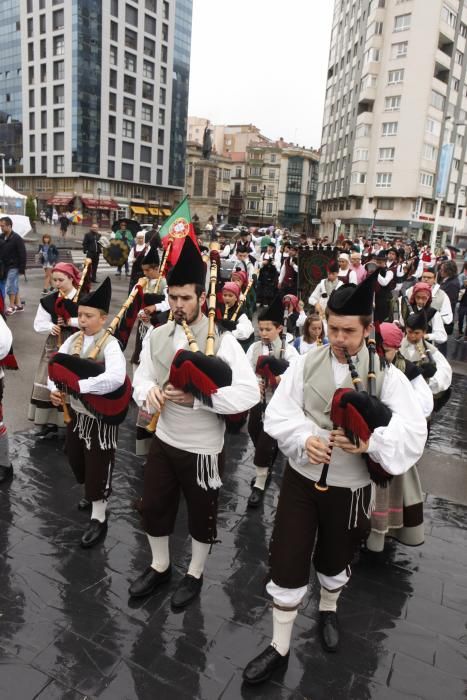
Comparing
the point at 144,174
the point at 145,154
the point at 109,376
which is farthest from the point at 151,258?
the point at 145,154

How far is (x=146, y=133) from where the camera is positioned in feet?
196

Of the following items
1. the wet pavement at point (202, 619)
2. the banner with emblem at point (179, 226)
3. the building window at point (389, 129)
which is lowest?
the wet pavement at point (202, 619)

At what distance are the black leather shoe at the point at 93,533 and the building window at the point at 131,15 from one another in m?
63.0

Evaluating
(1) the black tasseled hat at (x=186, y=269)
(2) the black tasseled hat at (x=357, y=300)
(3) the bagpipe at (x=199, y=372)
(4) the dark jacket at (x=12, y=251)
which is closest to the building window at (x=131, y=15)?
(4) the dark jacket at (x=12, y=251)

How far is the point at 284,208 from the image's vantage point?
90562 mm

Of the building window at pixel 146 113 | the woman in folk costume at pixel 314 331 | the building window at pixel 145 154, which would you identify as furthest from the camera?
the building window at pixel 145 154

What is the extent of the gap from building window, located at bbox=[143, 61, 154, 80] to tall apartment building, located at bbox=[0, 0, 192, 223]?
0.12 metres

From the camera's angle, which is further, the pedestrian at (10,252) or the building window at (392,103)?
the building window at (392,103)

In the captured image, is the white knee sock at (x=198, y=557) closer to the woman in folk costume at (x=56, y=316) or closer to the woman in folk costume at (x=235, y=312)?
the woman in folk costume at (x=56, y=316)

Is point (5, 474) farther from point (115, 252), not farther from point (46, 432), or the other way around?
point (115, 252)

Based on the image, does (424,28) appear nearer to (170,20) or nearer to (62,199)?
(170,20)

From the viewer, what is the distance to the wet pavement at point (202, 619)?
266cm

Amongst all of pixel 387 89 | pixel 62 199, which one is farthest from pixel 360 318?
pixel 62 199

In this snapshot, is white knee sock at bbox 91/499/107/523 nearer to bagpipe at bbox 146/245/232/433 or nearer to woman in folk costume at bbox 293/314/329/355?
bagpipe at bbox 146/245/232/433
